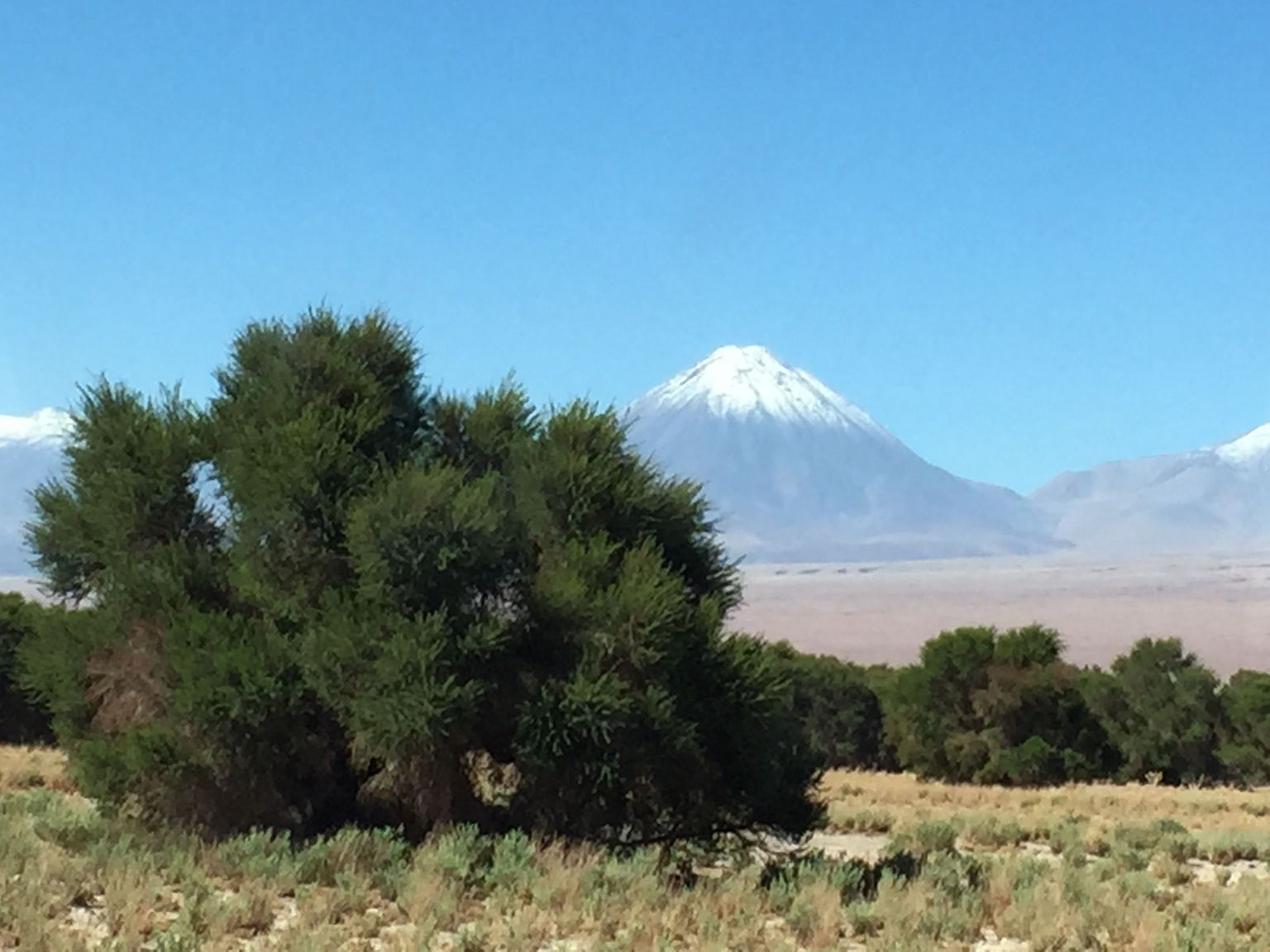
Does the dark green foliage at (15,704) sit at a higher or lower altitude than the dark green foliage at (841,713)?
higher

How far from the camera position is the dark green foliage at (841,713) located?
163 ft

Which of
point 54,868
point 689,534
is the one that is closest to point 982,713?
point 689,534

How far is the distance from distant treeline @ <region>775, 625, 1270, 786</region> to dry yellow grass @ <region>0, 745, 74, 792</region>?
2083 centimetres

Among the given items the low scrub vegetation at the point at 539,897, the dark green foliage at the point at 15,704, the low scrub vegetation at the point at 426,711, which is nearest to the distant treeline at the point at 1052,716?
the dark green foliage at the point at 15,704

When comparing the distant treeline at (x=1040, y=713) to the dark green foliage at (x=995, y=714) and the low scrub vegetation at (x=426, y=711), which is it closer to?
the dark green foliage at (x=995, y=714)

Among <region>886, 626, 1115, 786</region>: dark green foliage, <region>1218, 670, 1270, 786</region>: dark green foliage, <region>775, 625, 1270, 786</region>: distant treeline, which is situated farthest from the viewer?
<region>1218, 670, 1270, 786</region>: dark green foliage

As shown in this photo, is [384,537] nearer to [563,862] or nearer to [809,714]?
[563,862]

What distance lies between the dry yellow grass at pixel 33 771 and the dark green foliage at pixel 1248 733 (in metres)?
32.3

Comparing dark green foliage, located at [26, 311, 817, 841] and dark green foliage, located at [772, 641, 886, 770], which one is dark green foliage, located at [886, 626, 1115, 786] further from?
dark green foliage, located at [26, 311, 817, 841]

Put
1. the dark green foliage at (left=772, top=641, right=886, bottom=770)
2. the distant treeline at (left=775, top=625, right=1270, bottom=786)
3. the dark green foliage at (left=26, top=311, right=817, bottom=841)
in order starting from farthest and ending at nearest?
the dark green foliage at (left=772, top=641, right=886, bottom=770) < the distant treeline at (left=775, top=625, right=1270, bottom=786) < the dark green foliage at (left=26, top=311, right=817, bottom=841)

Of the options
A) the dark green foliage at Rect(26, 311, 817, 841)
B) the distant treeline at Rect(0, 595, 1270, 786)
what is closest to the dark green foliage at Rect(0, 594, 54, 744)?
the distant treeline at Rect(0, 595, 1270, 786)

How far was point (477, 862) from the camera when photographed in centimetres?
1364

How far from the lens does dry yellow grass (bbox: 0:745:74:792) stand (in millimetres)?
22969

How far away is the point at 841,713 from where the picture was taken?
49.9 metres
